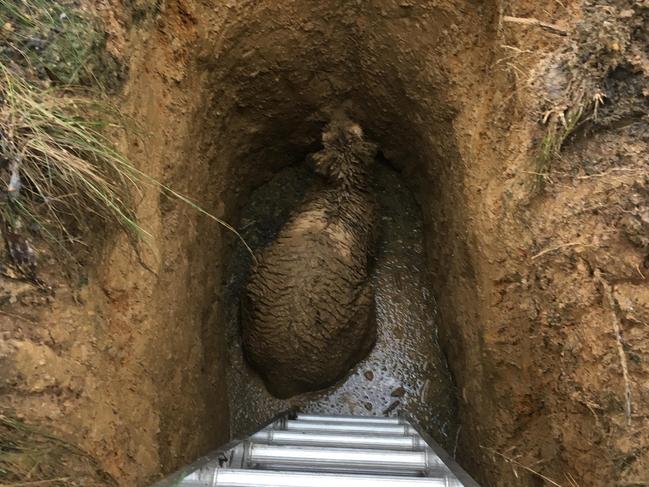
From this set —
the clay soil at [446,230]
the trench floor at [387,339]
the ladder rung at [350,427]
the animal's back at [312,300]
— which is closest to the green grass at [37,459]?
the clay soil at [446,230]

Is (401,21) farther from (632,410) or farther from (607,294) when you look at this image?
(632,410)

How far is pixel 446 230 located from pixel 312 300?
818 millimetres

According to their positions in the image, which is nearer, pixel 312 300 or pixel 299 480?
pixel 299 480

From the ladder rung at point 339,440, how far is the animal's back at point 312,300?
0.68m

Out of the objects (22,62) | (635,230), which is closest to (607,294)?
(635,230)

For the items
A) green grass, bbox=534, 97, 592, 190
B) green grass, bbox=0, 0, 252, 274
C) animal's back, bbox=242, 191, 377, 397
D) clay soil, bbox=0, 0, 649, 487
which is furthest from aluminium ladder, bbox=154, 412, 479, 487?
green grass, bbox=534, 97, 592, 190

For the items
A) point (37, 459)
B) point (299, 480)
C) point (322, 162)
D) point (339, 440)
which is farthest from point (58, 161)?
point (322, 162)

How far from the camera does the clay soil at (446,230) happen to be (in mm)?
1962

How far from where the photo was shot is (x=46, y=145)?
1.75 metres

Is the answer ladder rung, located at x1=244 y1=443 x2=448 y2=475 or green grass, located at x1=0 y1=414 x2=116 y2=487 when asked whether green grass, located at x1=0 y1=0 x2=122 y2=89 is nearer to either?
green grass, located at x1=0 y1=414 x2=116 y2=487

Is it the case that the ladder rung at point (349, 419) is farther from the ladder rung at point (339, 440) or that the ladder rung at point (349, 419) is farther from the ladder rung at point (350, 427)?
the ladder rung at point (339, 440)

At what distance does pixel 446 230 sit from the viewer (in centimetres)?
304

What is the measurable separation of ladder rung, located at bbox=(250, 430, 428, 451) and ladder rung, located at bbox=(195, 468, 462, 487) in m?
0.52

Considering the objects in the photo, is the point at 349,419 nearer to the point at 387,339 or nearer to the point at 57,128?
the point at 387,339
